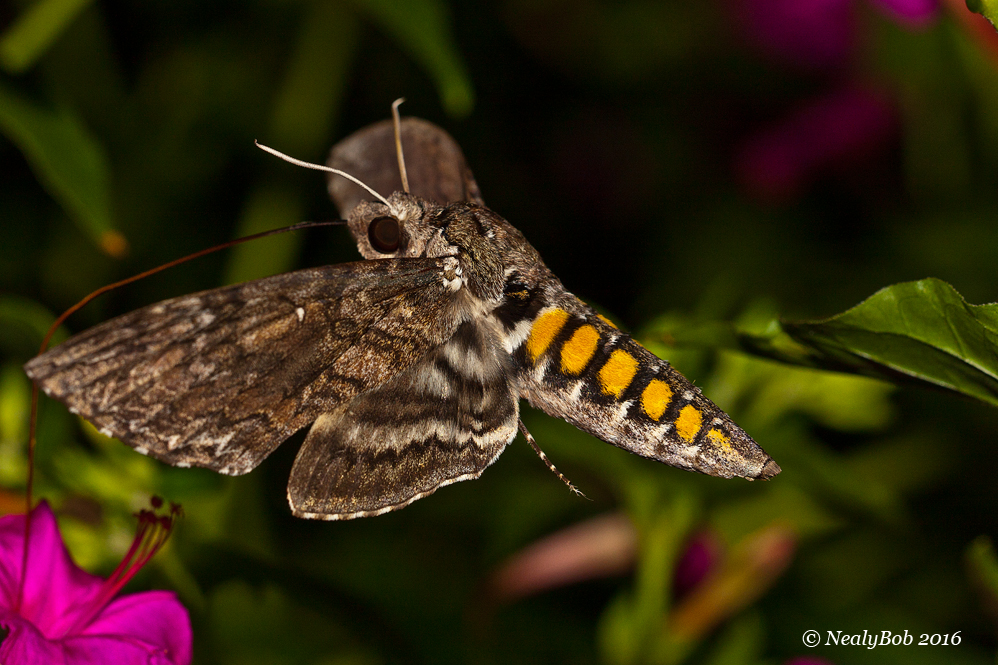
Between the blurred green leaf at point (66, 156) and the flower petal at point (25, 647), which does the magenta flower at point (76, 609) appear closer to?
the flower petal at point (25, 647)

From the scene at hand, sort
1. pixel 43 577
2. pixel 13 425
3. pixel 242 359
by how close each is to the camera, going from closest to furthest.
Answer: pixel 242 359 → pixel 43 577 → pixel 13 425

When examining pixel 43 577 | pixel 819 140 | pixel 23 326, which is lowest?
pixel 819 140

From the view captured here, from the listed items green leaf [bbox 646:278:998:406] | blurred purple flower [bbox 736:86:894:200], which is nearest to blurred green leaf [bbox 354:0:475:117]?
green leaf [bbox 646:278:998:406]

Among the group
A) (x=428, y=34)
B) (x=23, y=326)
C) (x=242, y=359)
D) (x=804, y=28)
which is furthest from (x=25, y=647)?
(x=804, y=28)

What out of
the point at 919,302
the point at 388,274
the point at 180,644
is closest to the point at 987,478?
the point at 919,302

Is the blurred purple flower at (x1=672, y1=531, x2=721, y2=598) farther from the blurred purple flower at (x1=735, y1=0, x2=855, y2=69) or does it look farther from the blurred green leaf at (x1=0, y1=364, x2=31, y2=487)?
the blurred purple flower at (x1=735, y1=0, x2=855, y2=69)

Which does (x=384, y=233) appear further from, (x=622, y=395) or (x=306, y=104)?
(x=306, y=104)
